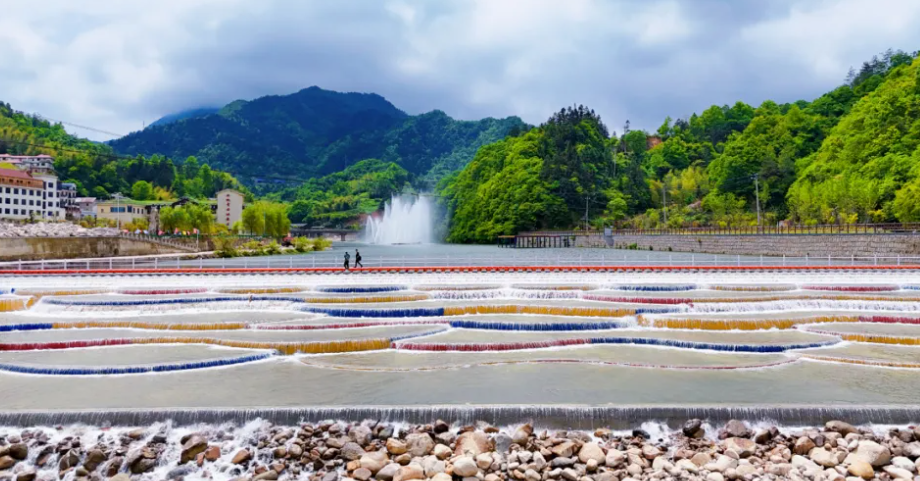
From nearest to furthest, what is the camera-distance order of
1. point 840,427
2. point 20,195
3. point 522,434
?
1. point 522,434
2. point 840,427
3. point 20,195

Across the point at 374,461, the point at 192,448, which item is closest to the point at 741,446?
the point at 374,461

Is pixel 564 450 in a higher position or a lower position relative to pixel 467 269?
lower

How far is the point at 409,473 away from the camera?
857 cm

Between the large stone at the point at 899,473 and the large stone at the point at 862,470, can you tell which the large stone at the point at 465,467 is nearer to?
the large stone at the point at 862,470

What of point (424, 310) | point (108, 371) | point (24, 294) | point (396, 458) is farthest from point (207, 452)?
point (24, 294)

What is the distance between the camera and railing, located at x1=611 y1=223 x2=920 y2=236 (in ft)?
195

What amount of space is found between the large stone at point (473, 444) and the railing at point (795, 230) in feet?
197

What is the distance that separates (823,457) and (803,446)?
0.38 metres

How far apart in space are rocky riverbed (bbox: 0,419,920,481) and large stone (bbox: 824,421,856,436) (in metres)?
0.02

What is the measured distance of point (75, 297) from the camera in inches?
1070

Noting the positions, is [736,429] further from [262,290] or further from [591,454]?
[262,290]

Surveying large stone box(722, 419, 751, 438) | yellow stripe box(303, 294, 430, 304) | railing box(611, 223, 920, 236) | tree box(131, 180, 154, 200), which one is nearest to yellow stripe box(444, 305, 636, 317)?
yellow stripe box(303, 294, 430, 304)

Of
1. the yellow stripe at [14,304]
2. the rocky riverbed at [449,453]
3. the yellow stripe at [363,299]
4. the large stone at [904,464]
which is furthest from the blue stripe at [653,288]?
the yellow stripe at [14,304]

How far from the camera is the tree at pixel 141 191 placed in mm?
172250
